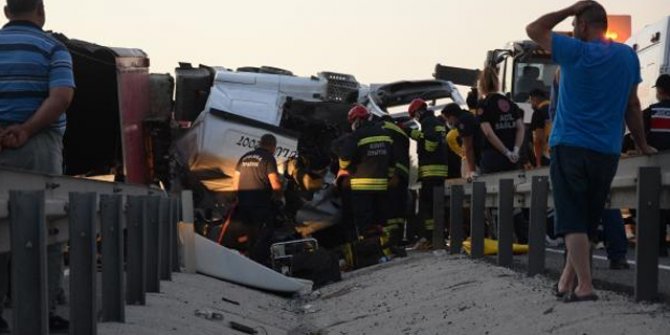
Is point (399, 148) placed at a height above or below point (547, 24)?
below

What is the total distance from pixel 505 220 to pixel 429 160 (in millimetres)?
5320

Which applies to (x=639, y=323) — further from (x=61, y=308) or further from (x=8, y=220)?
(x=61, y=308)

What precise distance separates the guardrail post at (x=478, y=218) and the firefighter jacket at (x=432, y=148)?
359cm

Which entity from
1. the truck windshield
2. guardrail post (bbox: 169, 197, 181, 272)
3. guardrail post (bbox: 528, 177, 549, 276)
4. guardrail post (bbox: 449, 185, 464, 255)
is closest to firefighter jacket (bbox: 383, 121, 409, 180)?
guardrail post (bbox: 449, 185, 464, 255)

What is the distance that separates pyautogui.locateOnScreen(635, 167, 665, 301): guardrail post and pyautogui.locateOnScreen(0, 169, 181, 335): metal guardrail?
2941 mm

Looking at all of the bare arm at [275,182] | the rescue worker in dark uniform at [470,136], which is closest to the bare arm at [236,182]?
the bare arm at [275,182]

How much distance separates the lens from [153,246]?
33.6 ft

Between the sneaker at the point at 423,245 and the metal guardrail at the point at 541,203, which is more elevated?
the metal guardrail at the point at 541,203

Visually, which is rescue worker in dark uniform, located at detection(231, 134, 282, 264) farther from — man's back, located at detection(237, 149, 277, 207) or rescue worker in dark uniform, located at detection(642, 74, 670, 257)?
rescue worker in dark uniform, located at detection(642, 74, 670, 257)

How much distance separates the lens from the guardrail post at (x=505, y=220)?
1091 centimetres

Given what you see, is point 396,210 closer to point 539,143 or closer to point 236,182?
point 539,143

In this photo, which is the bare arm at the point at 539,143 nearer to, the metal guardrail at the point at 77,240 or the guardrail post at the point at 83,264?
the metal guardrail at the point at 77,240

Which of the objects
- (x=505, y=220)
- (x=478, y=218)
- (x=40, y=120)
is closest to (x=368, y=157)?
(x=478, y=218)

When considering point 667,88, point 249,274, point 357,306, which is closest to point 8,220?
point 357,306
